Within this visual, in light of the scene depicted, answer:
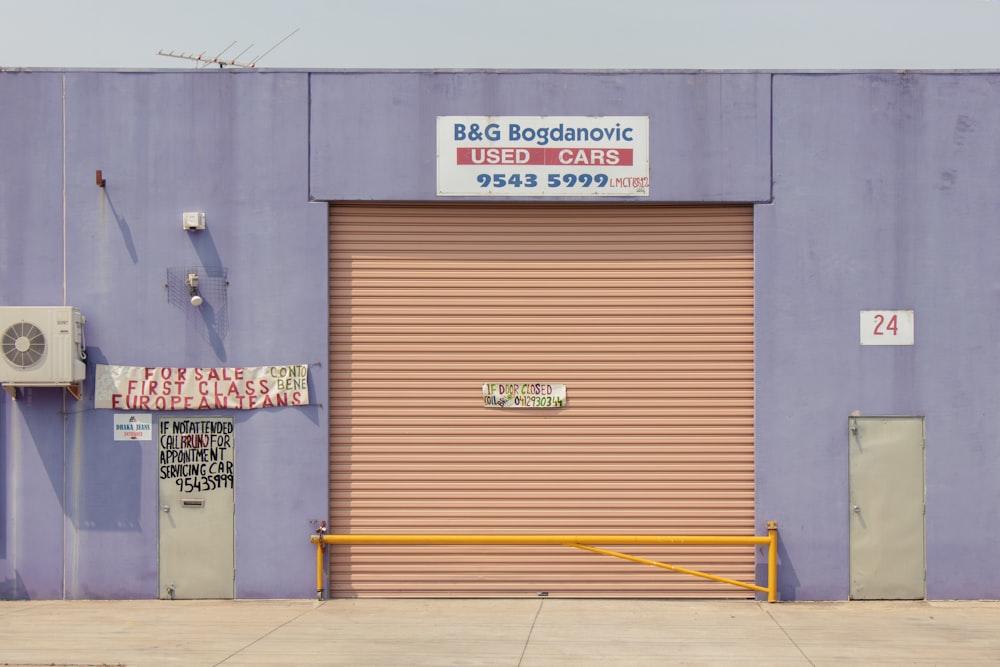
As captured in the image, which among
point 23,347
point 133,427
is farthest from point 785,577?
point 23,347

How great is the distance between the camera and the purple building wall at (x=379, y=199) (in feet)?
37.1

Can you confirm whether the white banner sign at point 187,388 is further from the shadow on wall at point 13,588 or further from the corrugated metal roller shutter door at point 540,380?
the shadow on wall at point 13,588

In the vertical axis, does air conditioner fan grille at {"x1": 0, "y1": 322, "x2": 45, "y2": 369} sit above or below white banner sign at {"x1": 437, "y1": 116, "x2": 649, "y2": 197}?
below

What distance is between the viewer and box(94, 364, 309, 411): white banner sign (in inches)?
448

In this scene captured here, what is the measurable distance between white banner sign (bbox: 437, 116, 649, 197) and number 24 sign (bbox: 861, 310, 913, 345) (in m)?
3.01

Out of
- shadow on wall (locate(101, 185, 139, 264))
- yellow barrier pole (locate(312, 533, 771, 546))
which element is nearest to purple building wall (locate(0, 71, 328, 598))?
shadow on wall (locate(101, 185, 139, 264))

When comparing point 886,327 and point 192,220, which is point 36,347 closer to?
point 192,220

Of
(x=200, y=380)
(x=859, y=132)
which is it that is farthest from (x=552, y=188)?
(x=200, y=380)

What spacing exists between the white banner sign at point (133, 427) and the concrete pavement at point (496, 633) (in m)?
1.90

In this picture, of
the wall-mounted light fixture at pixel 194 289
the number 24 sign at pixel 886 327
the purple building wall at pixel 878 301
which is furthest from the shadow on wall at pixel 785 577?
the wall-mounted light fixture at pixel 194 289

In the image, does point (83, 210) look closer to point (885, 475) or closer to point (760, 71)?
point (760, 71)

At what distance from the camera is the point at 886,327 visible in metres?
11.3

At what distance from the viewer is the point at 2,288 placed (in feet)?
37.3

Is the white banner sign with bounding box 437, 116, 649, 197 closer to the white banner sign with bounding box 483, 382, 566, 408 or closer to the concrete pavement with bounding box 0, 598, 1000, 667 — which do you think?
the white banner sign with bounding box 483, 382, 566, 408
